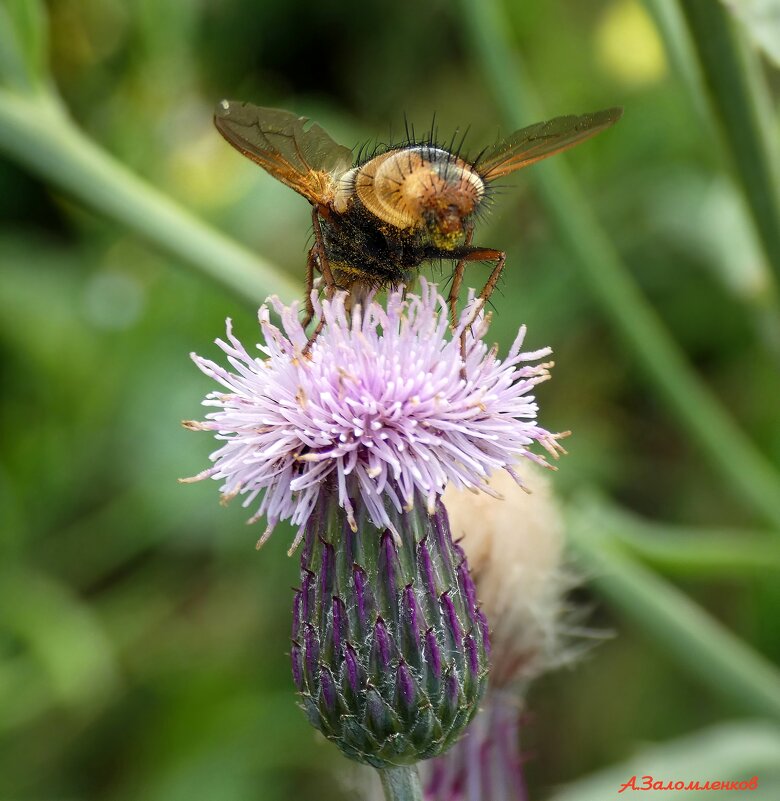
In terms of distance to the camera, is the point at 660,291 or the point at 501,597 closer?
the point at 501,597

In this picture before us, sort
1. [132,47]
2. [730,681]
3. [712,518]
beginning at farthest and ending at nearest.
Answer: [132,47] → [712,518] → [730,681]

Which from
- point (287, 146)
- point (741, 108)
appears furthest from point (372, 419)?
point (741, 108)

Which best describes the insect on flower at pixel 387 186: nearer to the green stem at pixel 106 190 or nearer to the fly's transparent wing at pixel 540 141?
the fly's transparent wing at pixel 540 141

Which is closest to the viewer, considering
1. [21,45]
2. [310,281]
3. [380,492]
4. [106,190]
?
[380,492]

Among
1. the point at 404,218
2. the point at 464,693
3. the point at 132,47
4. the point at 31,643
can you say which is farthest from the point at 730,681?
Result: the point at 132,47

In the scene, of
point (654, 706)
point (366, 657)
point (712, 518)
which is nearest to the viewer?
point (366, 657)

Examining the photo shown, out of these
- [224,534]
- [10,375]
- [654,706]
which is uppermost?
[10,375]

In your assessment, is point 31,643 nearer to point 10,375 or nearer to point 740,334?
point 10,375

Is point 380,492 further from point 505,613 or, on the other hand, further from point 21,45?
point 21,45
